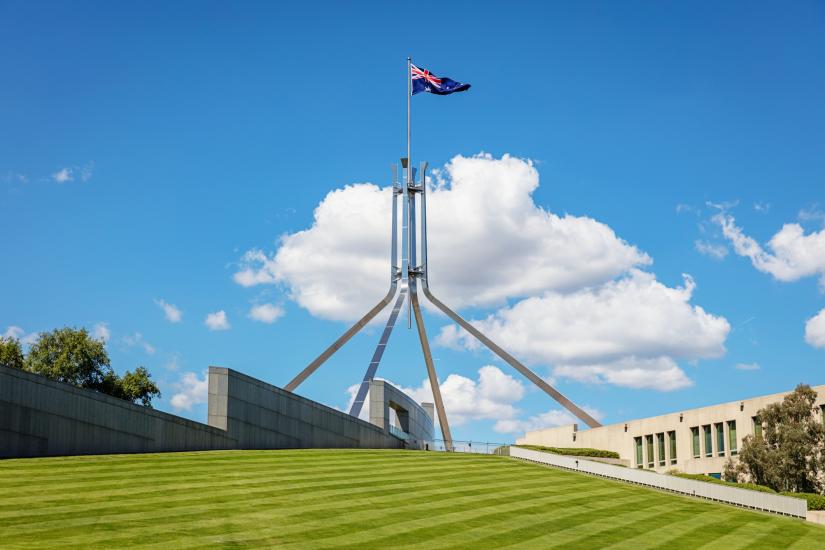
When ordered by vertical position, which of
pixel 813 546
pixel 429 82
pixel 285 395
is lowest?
pixel 813 546

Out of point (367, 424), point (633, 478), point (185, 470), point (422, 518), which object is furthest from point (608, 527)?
point (367, 424)

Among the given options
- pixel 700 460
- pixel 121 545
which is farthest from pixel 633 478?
pixel 121 545

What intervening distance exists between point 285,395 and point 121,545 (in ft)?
78.1

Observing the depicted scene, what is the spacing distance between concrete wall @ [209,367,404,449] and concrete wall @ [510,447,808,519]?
10429 millimetres

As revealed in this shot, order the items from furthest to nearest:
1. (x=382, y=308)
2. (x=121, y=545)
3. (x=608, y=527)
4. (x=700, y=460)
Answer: (x=382, y=308) < (x=700, y=460) < (x=608, y=527) < (x=121, y=545)

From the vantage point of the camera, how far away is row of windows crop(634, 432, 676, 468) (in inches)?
2309

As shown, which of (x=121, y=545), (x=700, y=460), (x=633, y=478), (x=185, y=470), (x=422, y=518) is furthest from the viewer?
(x=700, y=460)

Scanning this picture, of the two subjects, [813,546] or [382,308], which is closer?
[813,546]

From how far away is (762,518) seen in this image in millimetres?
30828

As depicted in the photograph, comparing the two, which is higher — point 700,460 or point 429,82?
point 429,82

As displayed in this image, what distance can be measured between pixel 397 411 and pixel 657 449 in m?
18.2

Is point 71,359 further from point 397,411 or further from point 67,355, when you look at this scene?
point 397,411

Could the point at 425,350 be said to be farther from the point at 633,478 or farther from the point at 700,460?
the point at 633,478

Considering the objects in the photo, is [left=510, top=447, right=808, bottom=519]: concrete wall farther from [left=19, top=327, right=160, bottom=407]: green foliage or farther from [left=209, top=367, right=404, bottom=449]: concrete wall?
[left=19, top=327, right=160, bottom=407]: green foliage
